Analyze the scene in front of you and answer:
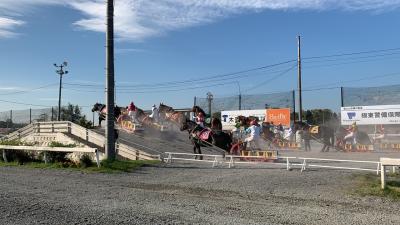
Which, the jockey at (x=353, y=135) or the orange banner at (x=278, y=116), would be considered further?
the orange banner at (x=278, y=116)

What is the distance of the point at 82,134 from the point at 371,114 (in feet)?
87.7

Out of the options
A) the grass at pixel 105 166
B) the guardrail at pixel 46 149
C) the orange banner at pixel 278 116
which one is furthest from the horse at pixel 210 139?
the orange banner at pixel 278 116

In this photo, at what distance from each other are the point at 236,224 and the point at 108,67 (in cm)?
1460

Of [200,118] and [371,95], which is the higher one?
[371,95]

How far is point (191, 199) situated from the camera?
38.8 ft

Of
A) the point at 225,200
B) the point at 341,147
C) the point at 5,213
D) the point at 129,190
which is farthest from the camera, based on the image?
the point at 341,147

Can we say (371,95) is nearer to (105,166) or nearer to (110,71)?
(110,71)

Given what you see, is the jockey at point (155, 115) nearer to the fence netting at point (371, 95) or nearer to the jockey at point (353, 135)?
the jockey at point (353, 135)

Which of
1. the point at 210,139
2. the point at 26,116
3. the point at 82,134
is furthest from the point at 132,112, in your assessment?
the point at 26,116

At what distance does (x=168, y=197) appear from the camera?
12180 mm

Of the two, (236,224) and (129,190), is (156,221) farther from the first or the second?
(129,190)

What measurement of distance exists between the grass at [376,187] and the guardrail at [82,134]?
11139mm

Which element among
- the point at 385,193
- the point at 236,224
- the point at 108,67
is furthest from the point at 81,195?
the point at 108,67

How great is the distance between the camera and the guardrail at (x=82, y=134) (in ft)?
86.0
